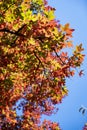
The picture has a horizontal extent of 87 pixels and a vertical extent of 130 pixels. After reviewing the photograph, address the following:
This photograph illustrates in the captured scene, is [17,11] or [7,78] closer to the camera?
[17,11]

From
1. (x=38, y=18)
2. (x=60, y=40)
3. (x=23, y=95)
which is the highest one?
(x=23, y=95)

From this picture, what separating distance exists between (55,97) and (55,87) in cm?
52

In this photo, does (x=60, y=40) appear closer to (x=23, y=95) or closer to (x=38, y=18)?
(x=38, y=18)

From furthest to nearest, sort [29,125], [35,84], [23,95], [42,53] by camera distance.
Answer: [29,125]
[23,95]
[35,84]
[42,53]

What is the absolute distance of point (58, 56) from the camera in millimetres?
10258

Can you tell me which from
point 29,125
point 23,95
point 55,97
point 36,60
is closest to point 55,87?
point 55,97

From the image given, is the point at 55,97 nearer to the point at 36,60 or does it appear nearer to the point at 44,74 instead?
the point at 44,74

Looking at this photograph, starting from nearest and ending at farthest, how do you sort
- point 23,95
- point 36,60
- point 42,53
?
point 42,53 < point 36,60 < point 23,95

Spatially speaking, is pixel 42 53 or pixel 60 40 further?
pixel 42 53

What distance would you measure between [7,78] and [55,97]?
184 centimetres

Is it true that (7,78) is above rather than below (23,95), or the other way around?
below

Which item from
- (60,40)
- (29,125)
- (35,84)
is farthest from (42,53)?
(29,125)

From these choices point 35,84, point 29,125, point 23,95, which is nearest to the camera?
point 35,84

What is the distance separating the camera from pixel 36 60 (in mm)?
10102
